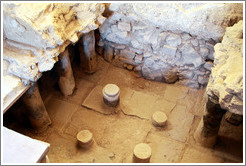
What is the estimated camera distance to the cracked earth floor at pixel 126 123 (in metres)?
4.01

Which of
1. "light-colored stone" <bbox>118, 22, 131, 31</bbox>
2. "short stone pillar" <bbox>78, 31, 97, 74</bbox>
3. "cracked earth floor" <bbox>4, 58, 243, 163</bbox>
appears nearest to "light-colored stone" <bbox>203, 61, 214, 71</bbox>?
"cracked earth floor" <bbox>4, 58, 243, 163</bbox>

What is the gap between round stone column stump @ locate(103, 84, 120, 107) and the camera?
439cm

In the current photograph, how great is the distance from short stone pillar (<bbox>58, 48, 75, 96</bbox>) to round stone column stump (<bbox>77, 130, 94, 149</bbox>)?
3.28 ft

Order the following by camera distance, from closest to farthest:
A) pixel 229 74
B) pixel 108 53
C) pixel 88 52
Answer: pixel 229 74 < pixel 88 52 < pixel 108 53

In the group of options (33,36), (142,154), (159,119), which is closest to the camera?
(33,36)

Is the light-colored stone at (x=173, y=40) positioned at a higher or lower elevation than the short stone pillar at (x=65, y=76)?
higher

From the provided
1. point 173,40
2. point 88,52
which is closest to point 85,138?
point 88,52

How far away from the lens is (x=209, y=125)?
3750mm

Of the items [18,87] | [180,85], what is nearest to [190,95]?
[180,85]

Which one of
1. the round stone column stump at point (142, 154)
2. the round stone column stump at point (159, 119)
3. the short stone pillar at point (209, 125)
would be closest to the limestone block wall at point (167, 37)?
the round stone column stump at point (159, 119)

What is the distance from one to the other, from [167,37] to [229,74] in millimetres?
1834

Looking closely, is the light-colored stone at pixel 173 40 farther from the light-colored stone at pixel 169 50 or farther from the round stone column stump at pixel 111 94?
the round stone column stump at pixel 111 94

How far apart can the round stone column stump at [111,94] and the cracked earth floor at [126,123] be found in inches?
5.6

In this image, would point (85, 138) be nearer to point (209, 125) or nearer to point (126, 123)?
point (126, 123)
